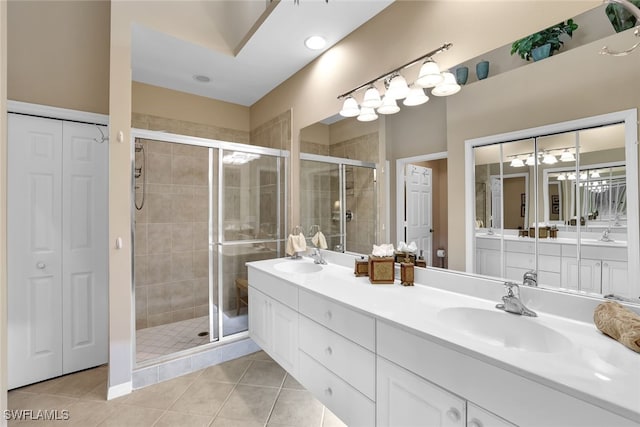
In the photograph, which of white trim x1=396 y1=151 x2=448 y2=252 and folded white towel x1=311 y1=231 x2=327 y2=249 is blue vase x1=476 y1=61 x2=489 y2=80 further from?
folded white towel x1=311 y1=231 x2=327 y2=249

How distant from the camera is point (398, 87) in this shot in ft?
5.43

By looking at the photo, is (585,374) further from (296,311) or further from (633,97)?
(296,311)

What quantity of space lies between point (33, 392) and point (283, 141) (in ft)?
8.93

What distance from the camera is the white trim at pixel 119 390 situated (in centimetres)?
193

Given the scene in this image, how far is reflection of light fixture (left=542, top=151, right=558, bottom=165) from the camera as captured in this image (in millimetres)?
1191

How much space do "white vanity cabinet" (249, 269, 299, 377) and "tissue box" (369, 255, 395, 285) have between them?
46 cm

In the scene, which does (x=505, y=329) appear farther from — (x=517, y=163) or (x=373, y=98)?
(x=373, y=98)

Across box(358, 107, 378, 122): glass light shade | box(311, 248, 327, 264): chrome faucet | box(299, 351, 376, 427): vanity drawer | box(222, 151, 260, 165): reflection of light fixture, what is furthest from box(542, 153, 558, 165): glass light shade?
box(222, 151, 260, 165): reflection of light fixture

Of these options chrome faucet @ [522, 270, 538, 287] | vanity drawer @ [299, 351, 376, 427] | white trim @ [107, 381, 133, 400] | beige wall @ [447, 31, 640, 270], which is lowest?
→ white trim @ [107, 381, 133, 400]

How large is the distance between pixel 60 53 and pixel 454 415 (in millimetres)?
3305

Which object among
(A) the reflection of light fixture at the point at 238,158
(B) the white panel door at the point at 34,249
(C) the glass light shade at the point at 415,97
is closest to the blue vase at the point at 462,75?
(C) the glass light shade at the point at 415,97

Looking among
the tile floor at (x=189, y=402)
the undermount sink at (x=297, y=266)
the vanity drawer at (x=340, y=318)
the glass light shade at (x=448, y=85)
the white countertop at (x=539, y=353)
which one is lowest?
the tile floor at (x=189, y=402)

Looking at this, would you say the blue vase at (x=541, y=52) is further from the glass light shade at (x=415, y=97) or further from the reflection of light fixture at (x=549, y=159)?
the glass light shade at (x=415, y=97)

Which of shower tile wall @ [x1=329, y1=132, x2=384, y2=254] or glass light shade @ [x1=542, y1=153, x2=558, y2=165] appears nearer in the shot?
glass light shade @ [x1=542, y1=153, x2=558, y2=165]
